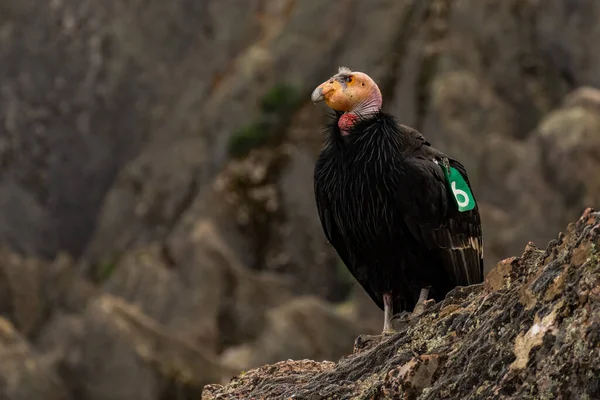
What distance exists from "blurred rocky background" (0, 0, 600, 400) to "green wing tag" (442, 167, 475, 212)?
17.1m

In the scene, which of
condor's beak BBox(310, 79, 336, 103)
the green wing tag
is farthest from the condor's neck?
the green wing tag

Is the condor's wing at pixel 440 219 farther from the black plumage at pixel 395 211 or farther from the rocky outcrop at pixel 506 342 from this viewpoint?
the rocky outcrop at pixel 506 342

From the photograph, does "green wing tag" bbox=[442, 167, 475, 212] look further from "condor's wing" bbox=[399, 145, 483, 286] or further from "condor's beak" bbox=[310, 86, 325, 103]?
"condor's beak" bbox=[310, 86, 325, 103]

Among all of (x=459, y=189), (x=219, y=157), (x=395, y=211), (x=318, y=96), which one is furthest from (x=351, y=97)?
(x=219, y=157)

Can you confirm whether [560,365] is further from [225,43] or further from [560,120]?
[225,43]

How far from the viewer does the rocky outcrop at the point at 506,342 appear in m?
4.86

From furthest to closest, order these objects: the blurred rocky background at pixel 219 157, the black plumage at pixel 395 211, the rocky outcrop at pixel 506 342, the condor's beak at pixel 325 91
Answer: the blurred rocky background at pixel 219 157 → the condor's beak at pixel 325 91 → the black plumage at pixel 395 211 → the rocky outcrop at pixel 506 342

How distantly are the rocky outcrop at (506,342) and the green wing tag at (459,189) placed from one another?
2.34 metres

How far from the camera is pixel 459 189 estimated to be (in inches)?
369

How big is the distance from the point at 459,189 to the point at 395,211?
64 centimetres

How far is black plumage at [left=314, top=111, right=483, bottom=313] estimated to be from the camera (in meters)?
9.07

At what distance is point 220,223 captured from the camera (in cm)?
4259

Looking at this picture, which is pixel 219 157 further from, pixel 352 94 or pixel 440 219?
pixel 440 219

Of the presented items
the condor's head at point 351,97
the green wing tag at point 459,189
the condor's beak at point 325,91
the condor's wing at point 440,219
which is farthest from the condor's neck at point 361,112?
the green wing tag at point 459,189
